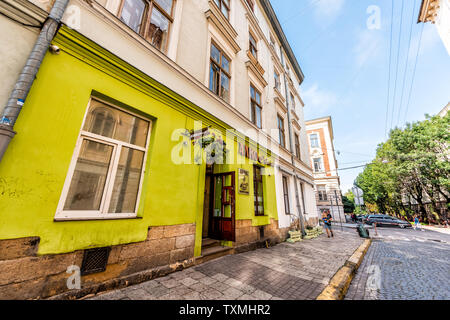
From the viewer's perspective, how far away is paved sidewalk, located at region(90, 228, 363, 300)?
2.76 meters

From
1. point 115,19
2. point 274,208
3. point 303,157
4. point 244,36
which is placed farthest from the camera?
point 303,157

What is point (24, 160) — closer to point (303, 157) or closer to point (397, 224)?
point (303, 157)

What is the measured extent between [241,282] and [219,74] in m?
6.51

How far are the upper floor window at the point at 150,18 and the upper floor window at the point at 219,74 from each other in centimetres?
181

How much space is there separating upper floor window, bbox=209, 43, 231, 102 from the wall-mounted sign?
2.96 m

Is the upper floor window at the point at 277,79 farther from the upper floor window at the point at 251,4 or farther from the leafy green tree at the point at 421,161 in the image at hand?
the leafy green tree at the point at 421,161

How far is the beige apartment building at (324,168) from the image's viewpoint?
949 inches

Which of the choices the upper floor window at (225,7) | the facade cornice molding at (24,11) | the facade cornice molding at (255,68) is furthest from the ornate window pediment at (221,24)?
the facade cornice molding at (24,11)

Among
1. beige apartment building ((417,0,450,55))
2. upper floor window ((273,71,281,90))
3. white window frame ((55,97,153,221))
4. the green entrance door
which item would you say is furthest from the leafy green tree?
white window frame ((55,97,153,221))

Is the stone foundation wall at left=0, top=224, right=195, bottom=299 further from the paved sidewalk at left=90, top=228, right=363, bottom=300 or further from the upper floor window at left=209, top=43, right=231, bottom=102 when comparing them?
the upper floor window at left=209, top=43, right=231, bottom=102

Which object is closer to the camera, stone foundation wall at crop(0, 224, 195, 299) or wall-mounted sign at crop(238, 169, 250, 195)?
stone foundation wall at crop(0, 224, 195, 299)

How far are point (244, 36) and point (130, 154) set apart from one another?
859 cm
